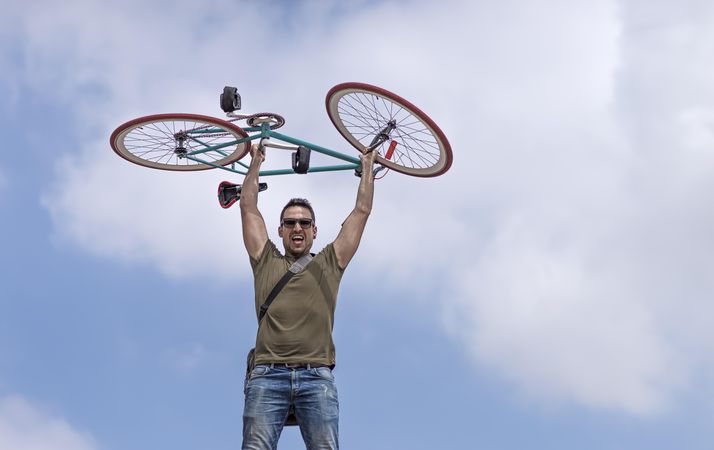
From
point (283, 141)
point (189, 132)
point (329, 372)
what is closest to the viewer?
point (329, 372)

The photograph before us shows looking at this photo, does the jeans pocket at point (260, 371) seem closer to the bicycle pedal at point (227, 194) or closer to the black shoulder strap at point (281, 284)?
the black shoulder strap at point (281, 284)

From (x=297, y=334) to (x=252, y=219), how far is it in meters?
1.39

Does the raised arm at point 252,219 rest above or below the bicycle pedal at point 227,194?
below

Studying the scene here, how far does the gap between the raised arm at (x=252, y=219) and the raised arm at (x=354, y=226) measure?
2.35 ft

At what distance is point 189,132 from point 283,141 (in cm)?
144

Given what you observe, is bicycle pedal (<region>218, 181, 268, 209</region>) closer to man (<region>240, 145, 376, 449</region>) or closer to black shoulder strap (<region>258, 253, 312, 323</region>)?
man (<region>240, 145, 376, 449</region>)

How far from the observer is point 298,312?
801cm

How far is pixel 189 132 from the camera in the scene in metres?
10.9

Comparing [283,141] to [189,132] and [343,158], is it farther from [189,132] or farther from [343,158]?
A: [189,132]

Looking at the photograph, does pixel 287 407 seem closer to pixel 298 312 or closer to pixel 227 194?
pixel 298 312

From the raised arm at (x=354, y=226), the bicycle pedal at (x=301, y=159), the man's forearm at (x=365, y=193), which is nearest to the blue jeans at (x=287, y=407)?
the raised arm at (x=354, y=226)

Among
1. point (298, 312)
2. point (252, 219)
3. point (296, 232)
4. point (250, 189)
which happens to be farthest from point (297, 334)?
point (250, 189)

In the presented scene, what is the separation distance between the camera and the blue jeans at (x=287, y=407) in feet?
25.4

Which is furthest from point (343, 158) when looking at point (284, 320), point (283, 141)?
point (284, 320)
